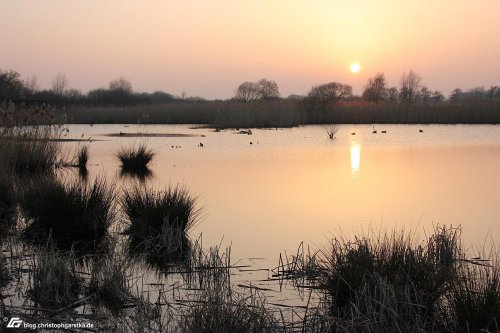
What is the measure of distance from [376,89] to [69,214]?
63.3 m

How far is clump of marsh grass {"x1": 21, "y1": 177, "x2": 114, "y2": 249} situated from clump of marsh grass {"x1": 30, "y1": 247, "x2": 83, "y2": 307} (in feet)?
5.18

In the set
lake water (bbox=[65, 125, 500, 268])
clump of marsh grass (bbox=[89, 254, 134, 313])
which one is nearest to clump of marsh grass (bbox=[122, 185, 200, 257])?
lake water (bbox=[65, 125, 500, 268])

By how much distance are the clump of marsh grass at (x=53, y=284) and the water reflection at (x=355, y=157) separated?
8059mm

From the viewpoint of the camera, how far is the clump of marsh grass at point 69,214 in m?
5.58

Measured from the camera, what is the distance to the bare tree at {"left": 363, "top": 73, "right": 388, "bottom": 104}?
64.6 metres

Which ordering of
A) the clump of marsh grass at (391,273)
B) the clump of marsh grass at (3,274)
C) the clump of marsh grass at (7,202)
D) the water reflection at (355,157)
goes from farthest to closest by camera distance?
the water reflection at (355,157), the clump of marsh grass at (7,202), the clump of marsh grass at (3,274), the clump of marsh grass at (391,273)

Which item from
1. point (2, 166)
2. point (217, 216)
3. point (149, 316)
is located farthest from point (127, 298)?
point (2, 166)

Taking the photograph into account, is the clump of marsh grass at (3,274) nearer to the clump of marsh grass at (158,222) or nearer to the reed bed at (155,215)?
the clump of marsh grass at (158,222)

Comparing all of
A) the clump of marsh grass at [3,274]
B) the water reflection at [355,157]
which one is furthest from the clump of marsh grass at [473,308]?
the water reflection at [355,157]

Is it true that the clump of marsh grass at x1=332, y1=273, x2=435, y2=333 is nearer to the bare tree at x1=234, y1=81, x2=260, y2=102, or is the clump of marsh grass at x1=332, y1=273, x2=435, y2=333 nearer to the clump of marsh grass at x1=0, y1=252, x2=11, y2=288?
the clump of marsh grass at x1=0, y1=252, x2=11, y2=288

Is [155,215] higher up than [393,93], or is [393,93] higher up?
[393,93]

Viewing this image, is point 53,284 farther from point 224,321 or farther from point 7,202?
point 7,202

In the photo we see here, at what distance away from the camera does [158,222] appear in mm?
5676

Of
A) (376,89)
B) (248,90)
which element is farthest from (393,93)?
(248,90)
